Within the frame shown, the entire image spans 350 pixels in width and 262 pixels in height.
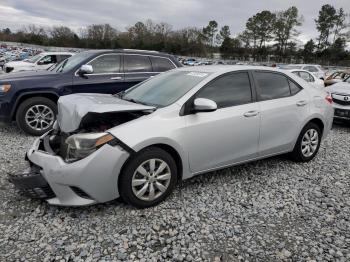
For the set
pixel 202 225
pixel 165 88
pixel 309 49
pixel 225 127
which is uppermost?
pixel 309 49

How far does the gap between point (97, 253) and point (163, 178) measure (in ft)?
3.46

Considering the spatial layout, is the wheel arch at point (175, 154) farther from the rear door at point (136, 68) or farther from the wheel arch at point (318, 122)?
the rear door at point (136, 68)

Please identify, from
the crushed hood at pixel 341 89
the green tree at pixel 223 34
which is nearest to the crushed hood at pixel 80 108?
the crushed hood at pixel 341 89

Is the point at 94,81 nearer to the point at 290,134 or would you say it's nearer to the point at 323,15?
the point at 290,134

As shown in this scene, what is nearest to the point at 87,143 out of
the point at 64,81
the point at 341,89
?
the point at 64,81

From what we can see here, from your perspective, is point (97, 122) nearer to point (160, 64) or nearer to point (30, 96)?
point (30, 96)

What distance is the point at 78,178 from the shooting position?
3088mm

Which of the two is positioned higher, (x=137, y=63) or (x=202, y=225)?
(x=137, y=63)

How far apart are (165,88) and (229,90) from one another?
2.72 ft

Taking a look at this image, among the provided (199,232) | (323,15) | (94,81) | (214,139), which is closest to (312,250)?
(199,232)

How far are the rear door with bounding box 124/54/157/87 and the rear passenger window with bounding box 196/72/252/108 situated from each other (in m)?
3.39

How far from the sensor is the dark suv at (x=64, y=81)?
6035mm

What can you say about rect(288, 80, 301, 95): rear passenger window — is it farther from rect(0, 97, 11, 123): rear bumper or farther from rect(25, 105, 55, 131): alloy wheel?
rect(0, 97, 11, 123): rear bumper

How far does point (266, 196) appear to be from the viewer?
3.94m
